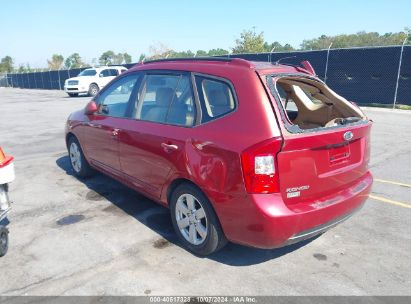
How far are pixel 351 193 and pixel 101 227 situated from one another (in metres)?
2.66

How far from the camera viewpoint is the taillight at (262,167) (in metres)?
2.77

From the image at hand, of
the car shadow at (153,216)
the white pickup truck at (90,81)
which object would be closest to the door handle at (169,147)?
the car shadow at (153,216)

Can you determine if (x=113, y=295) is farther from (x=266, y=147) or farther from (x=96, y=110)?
(x=96, y=110)

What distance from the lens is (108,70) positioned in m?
25.3

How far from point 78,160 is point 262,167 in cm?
384

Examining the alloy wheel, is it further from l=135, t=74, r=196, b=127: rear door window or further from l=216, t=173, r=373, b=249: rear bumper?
l=135, t=74, r=196, b=127: rear door window

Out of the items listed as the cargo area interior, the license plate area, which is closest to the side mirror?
the cargo area interior

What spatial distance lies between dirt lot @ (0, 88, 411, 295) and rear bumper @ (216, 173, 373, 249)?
407 millimetres

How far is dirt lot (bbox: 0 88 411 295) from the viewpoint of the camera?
9.86 feet

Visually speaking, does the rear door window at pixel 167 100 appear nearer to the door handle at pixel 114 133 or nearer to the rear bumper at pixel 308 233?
the door handle at pixel 114 133

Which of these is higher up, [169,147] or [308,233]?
[169,147]

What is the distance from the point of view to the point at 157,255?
3.49m

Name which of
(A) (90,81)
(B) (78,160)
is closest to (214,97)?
(B) (78,160)

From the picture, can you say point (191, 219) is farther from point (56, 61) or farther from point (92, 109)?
point (56, 61)
